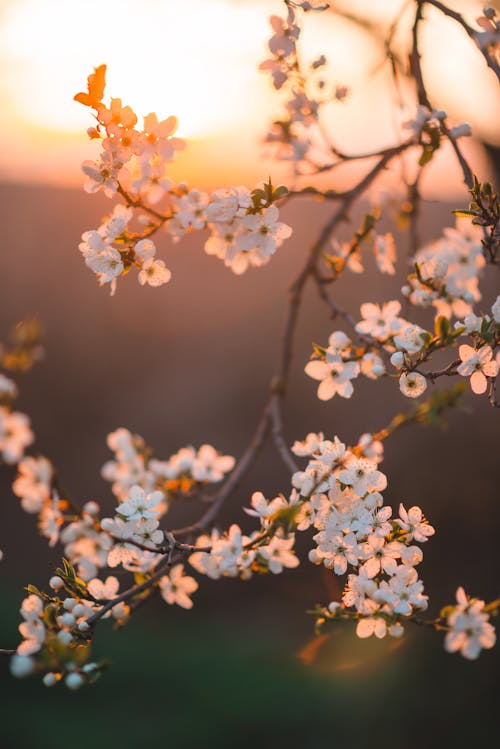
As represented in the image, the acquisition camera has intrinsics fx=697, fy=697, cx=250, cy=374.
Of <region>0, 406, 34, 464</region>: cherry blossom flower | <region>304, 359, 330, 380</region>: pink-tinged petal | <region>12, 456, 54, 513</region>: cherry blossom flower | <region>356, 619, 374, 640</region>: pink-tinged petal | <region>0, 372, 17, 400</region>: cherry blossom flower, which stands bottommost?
<region>356, 619, 374, 640</region>: pink-tinged petal

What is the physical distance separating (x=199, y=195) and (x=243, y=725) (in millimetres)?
4110

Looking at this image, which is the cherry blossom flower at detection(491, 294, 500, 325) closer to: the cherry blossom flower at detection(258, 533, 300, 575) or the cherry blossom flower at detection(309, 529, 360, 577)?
the cherry blossom flower at detection(309, 529, 360, 577)

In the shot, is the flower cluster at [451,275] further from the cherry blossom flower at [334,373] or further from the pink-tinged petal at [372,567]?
the pink-tinged petal at [372,567]

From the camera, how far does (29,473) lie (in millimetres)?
1450

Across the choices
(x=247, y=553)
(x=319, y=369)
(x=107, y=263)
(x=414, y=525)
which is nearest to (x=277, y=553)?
(x=247, y=553)

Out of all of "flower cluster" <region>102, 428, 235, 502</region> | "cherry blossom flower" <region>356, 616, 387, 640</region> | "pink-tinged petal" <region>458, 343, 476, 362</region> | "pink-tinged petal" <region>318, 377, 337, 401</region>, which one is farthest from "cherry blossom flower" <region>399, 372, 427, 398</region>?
"flower cluster" <region>102, 428, 235, 502</region>

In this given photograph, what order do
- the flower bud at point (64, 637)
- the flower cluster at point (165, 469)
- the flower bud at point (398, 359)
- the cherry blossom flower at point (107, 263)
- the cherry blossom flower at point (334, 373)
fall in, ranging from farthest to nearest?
the flower cluster at point (165, 469) < the cherry blossom flower at point (334, 373) < the cherry blossom flower at point (107, 263) < the flower bud at point (398, 359) < the flower bud at point (64, 637)

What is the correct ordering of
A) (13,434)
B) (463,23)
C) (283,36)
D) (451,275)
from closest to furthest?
(13,434) < (463,23) < (283,36) < (451,275)

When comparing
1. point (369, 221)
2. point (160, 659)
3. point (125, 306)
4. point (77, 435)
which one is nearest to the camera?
point (369, 221)

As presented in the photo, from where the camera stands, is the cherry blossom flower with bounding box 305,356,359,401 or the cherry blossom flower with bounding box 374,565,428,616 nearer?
the cherry blossom flower with bounding box 374,565,428,616

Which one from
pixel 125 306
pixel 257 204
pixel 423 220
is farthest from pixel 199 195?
pixel 423 220

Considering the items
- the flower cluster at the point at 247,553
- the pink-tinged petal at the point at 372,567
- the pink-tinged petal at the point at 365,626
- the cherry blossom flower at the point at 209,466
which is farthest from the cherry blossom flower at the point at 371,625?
the cherry blossom flower at the point at 209,466

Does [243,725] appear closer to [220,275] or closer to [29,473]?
[29,473]

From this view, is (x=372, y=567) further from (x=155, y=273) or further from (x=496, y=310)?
(x=155, y=273)
